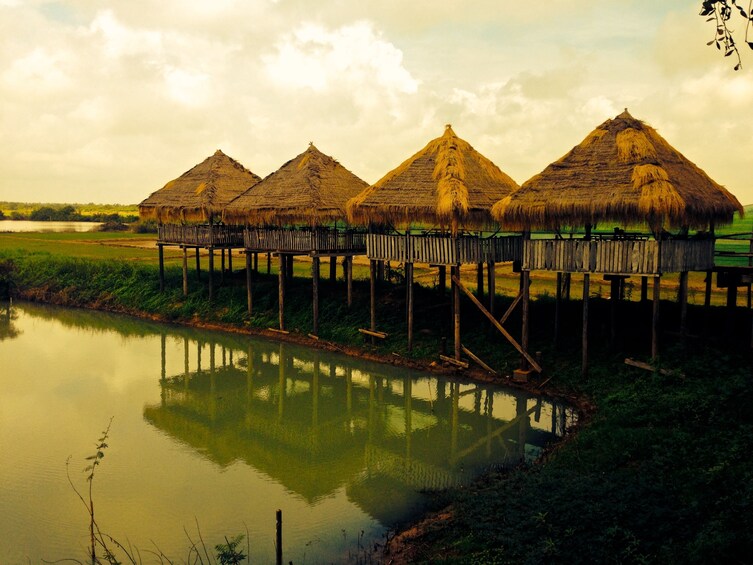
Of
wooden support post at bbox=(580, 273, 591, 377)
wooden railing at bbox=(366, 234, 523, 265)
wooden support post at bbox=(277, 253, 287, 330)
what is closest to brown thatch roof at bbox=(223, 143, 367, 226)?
wooden support post at bbox=(277, 253, 287, 330)

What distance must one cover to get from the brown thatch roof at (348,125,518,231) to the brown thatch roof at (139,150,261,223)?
922 centimetres

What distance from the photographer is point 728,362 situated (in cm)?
1280

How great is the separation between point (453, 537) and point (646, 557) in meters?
2.39

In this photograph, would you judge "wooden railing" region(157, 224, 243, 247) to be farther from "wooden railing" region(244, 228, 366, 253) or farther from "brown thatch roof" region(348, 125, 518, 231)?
"brown thatch roof" region(348, 125, 518, 231)

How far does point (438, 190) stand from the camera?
17.5m

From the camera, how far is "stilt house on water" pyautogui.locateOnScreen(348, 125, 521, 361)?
55.6 feet

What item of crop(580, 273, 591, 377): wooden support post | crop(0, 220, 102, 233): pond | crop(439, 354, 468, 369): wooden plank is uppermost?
crop(0, 220, 102, 233): pond

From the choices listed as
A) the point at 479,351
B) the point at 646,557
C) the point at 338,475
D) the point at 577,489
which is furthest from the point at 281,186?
the point at 646,557

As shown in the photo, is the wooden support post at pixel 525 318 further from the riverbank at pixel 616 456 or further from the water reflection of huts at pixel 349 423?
the water reflection of huts at pixel 349 423

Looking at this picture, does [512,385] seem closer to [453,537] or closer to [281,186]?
[453,537]

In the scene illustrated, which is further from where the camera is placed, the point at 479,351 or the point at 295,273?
the point at 295,273

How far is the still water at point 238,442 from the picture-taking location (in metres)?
9.33

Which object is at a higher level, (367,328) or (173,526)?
(367,328)

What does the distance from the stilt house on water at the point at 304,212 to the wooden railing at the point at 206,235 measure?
1989 millimetres
